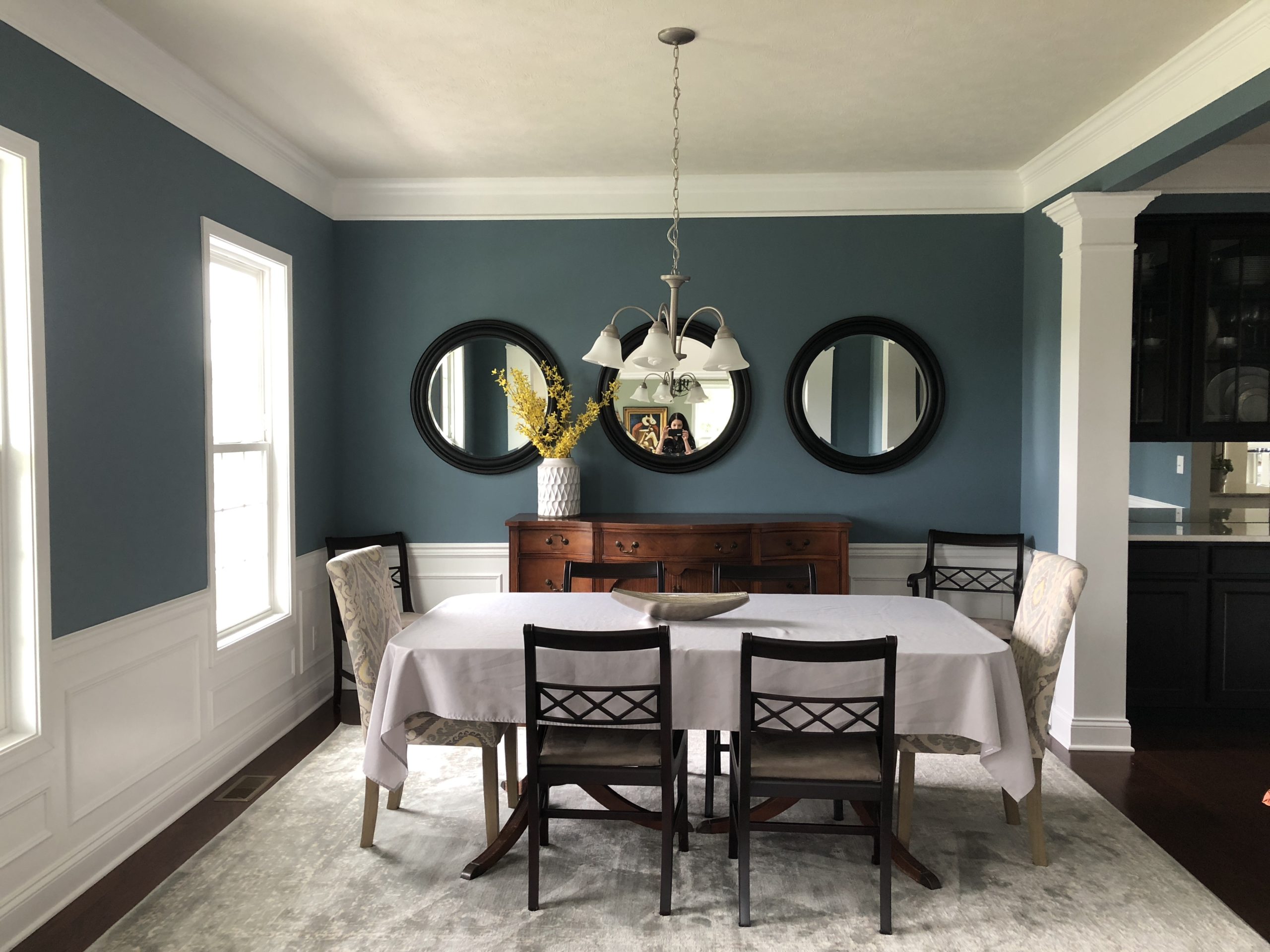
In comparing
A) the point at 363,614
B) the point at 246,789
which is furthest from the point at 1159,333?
the point at 246,789

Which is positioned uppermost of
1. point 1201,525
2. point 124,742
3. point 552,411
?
point 552,411

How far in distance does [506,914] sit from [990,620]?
111 inches

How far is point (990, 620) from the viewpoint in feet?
13.9

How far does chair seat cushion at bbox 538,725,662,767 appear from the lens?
2559 millimetres

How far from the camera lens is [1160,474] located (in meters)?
4.69

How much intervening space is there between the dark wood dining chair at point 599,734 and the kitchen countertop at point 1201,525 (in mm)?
2808

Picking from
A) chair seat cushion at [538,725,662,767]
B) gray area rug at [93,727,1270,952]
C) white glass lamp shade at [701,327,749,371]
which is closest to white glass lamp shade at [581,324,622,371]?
white glass lamp shade at [701,327,749,371]

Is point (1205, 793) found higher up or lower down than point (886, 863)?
lower down

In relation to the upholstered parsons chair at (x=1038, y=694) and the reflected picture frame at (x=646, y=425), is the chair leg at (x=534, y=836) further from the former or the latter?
the reflected picture frame at (x=646, y=425)

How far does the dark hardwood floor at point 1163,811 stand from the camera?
258 centimetres

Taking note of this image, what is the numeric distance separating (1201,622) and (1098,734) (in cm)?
79

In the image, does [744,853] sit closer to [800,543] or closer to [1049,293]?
[800,543]

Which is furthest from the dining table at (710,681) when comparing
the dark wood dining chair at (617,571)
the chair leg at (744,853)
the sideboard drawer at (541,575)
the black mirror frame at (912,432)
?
the black mirror frame at (912,432)

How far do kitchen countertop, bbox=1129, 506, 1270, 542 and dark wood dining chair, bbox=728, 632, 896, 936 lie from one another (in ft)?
7.72
